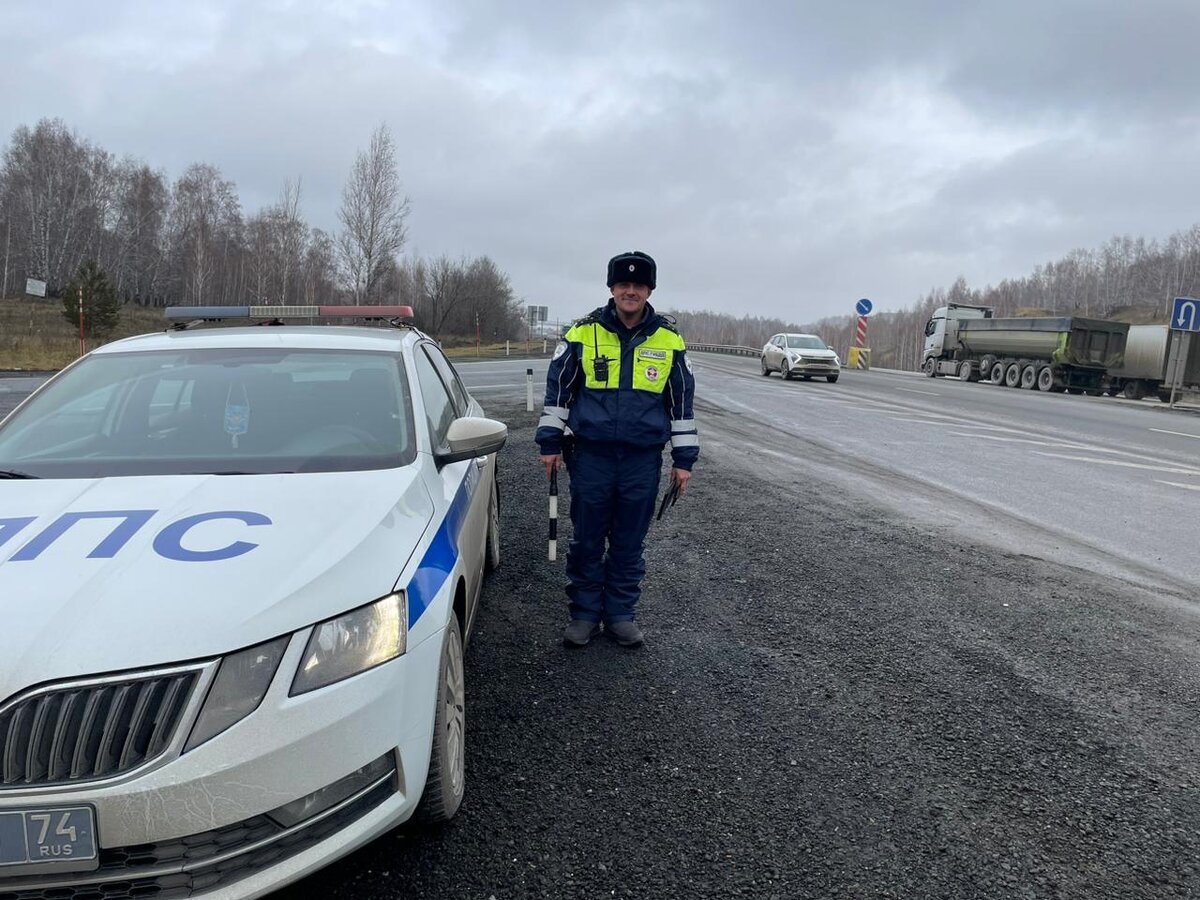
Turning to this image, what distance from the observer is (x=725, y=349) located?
213 ft

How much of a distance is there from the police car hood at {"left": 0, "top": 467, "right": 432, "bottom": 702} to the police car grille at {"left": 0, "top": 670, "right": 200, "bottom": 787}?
46mm

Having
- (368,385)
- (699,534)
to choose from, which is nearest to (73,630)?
(368,385)

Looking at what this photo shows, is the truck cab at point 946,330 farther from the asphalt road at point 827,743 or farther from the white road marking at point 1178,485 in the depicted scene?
the asphalt road at point 827,743

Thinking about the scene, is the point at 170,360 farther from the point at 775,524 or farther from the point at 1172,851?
the point at 775,524

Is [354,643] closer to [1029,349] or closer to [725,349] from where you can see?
[1029,349]

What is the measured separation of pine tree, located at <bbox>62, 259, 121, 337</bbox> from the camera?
32625 millimetres

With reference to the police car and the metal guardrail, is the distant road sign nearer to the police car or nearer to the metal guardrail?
the police car

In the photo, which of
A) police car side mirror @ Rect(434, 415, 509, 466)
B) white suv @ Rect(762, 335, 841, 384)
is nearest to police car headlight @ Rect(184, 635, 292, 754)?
police car side mirror @ Rect(434, 415, 509, 466)

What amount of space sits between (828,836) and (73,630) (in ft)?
7.40

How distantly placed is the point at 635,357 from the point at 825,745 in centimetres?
198

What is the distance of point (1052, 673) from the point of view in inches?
150

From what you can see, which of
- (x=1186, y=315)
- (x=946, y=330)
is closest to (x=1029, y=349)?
(x=946, y=330)

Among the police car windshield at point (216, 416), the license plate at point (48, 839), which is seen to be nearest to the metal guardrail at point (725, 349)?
the police car windshield at point (216, 416)

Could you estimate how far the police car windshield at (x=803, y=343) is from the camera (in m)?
27.0
